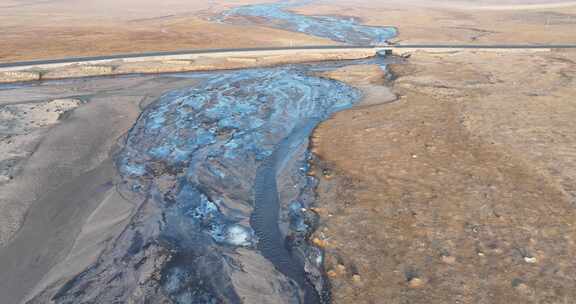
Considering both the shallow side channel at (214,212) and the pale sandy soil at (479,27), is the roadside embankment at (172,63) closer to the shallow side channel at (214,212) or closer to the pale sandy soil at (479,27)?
the shallow side channel at (214,212)

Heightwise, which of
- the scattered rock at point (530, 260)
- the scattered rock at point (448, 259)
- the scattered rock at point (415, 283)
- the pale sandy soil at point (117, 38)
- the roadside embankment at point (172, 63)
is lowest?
the scattered rock at point (415, 283)

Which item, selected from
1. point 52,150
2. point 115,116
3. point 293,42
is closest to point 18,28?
point 293,42

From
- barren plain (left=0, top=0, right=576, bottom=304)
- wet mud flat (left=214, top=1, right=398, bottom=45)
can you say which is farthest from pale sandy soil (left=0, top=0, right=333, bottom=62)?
barren plain (left=0, top=0, right=576, bottom=304)

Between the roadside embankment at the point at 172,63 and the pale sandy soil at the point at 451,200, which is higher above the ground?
the roadside embankment at the point at 172,63

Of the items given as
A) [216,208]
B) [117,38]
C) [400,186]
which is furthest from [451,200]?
[117,38]

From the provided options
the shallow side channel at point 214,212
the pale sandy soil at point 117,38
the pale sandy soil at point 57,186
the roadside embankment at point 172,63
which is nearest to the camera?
the shallow side channel at point 214,212

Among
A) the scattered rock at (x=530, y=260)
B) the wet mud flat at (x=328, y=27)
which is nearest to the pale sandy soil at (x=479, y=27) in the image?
the wet mud flat at (x=328, y=27)

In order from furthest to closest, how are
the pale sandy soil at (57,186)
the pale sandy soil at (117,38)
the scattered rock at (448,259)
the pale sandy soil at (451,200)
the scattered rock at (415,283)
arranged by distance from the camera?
the pale sandy soil at (117,38) → the pale sandy soil at (57,186) → the scattered rock at (448,259) → the pale sandy soil at (451,200) → the scattered rock at (415,283)

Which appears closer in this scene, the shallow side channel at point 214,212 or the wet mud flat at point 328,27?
the shallow side channel at point 214,212

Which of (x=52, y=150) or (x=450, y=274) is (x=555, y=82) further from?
(x=52, y=150)
